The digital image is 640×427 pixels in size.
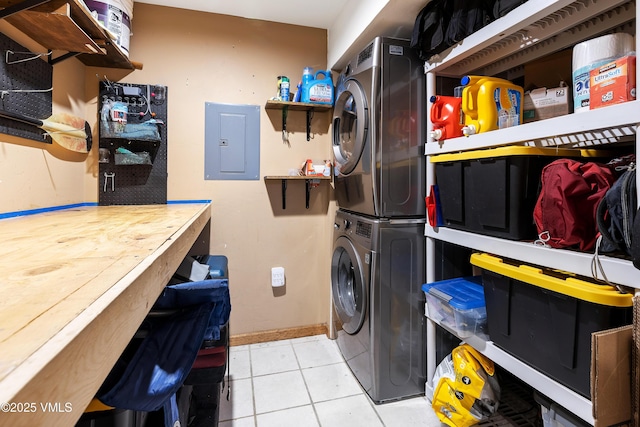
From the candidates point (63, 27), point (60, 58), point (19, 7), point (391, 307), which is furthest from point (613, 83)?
point (60, 58)

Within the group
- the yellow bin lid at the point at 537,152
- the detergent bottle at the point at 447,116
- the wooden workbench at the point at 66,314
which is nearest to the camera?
the wooden workbench at the point at 66,314

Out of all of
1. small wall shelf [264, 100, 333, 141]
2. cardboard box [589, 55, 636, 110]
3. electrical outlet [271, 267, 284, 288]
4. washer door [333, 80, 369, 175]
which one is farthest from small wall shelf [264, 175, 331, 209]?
cardboard box [589, 55, 636, 110]

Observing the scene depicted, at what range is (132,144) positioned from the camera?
88.3 inches

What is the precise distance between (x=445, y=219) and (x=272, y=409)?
55.7 inches

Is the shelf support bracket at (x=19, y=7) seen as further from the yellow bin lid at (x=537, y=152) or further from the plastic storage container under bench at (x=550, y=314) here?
the plastic storage container under bench at (x=550, y=314)

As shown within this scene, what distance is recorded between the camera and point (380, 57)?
1.72 metres

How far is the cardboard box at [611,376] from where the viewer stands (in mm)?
792

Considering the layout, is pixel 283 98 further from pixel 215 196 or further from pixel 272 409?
pixel 272 409

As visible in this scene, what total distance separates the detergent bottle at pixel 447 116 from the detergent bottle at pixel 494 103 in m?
0.15

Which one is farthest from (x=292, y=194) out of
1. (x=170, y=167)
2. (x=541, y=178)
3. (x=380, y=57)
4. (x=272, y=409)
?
(x=541, y=178)

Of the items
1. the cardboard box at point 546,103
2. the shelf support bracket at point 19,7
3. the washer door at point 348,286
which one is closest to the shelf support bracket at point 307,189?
the washer door at point 348,286

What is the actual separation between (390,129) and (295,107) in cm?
101

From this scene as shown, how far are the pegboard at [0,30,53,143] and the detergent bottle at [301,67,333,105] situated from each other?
1.54m

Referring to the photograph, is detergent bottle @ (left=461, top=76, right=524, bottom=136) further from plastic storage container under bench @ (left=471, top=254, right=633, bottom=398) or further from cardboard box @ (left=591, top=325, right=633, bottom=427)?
cardboard box @ (left=591, top=325, right=633, bottom=427)
